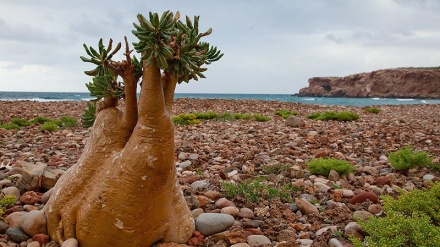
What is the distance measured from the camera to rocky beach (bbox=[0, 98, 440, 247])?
3982 mm

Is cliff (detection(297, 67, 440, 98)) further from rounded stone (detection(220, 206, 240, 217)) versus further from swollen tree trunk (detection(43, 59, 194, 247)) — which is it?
swollen tree trunk (detection(43, 59, 194, 247))

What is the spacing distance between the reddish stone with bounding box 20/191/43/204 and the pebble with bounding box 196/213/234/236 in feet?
6.58

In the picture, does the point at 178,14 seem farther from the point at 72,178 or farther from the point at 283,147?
the point at 283,147

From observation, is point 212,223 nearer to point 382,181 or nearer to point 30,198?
point 30,198

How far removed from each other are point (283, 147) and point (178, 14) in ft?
20.0

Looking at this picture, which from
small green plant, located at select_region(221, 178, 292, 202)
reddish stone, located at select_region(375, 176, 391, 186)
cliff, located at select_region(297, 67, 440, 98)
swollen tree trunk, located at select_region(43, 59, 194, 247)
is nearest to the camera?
swollen tree trunk, located at select_region(43, 59, 194, 247)

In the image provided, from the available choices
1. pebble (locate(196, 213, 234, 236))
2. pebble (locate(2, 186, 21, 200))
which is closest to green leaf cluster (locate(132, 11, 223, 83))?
pebble (locate(196, 213, 234, 236))

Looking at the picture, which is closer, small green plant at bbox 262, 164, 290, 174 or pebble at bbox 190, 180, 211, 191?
pebble at bbox 190, 180, 211, 191

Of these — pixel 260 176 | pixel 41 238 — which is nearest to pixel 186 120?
pixel 260 176

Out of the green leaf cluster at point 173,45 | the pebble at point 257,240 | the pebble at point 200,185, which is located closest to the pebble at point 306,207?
the pebble at point 257,240

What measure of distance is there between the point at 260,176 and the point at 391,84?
10690 centimetres

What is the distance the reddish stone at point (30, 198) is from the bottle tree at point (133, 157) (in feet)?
3.34

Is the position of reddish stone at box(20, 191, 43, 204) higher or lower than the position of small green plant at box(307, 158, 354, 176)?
higher

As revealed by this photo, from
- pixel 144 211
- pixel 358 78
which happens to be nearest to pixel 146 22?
pixel 144 211
